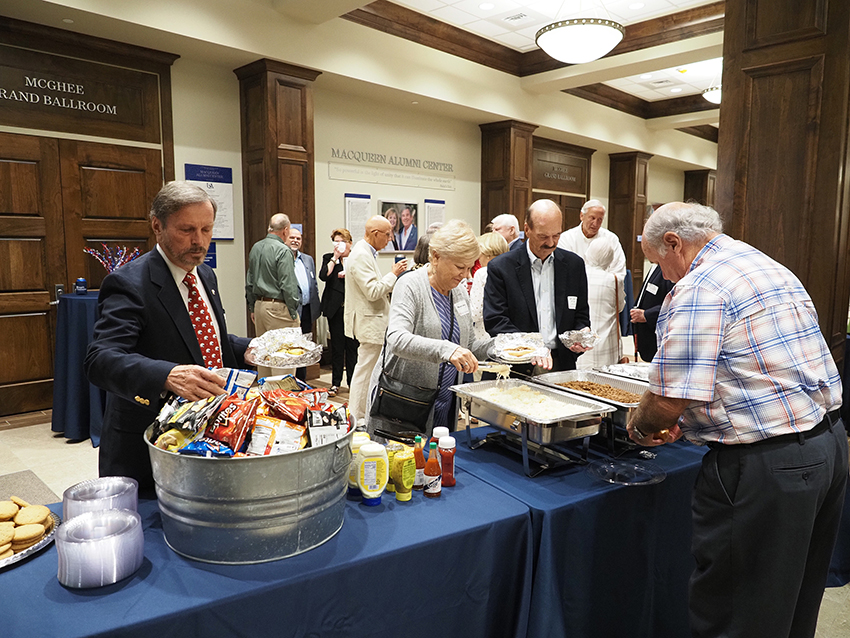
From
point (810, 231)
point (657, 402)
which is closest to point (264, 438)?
point (657, 402)

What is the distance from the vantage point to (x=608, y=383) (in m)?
2.23

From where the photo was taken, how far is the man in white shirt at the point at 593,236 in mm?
4574

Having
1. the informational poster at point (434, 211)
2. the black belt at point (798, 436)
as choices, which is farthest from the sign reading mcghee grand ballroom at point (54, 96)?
the black belt at point (798, 436)

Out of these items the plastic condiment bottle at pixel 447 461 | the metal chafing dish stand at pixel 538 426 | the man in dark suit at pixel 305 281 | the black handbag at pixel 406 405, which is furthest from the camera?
the man in dark suit at pixel 305 281

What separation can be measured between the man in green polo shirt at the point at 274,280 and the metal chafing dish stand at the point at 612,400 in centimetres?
319

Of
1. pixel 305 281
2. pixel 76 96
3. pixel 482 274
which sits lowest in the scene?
pixel 305 281

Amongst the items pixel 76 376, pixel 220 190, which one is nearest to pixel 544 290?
pixel 76 376

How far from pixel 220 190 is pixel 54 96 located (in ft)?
4.83

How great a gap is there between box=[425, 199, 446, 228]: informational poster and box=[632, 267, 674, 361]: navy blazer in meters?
4.06

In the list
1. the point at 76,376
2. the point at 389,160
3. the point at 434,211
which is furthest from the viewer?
the point at 434,211

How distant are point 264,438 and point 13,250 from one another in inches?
175

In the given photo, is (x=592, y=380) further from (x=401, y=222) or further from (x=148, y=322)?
(x=401, y=222)

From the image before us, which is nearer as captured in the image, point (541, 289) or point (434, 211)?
point (541, 289)

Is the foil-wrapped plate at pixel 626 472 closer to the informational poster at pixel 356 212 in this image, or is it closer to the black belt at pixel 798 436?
the black belt at pixel 798 436
